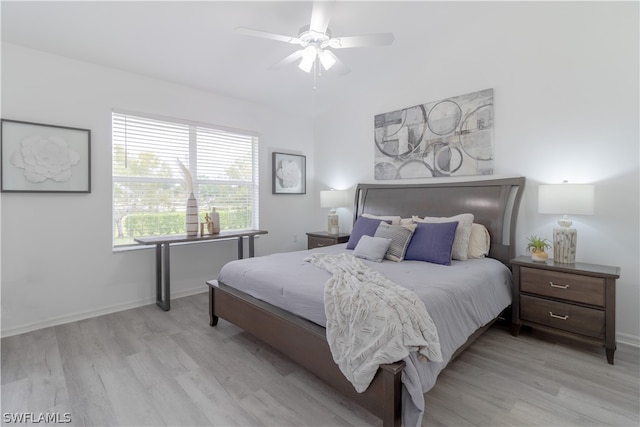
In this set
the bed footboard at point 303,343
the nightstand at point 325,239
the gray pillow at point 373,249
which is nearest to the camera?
the bed footboard at point 303,343

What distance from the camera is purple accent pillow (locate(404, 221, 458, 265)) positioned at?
2719 mm

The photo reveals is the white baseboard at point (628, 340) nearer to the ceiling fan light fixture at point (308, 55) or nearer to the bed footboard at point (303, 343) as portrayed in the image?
the bed footboard at point (303, 343)

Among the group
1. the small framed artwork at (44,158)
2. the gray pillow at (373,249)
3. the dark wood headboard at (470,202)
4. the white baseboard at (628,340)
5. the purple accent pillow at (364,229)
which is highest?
the small framed artwork at (44,158)

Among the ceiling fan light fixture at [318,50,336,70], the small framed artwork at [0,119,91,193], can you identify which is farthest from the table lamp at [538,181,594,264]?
the small framed artwork at [0,119,91,193]

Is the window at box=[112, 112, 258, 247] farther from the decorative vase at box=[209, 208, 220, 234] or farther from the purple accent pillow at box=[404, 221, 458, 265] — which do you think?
the purple accent pillow at box=[404, 221, 458, 265]

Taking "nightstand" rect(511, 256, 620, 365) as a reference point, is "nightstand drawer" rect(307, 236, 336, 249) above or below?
above

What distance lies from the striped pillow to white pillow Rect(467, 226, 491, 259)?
612mm

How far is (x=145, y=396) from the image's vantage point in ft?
6.18

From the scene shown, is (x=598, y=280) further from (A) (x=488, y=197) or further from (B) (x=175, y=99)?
(B) (x=175, y=99)

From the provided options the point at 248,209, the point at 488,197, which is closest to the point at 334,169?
the point at 248,209

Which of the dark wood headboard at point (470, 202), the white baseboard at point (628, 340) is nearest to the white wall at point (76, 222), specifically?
the dark wood headboard at point (470, 202)

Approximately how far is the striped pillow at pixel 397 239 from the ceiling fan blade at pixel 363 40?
162cm

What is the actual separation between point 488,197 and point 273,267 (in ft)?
7.52

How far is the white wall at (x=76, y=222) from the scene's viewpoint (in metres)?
2.74
